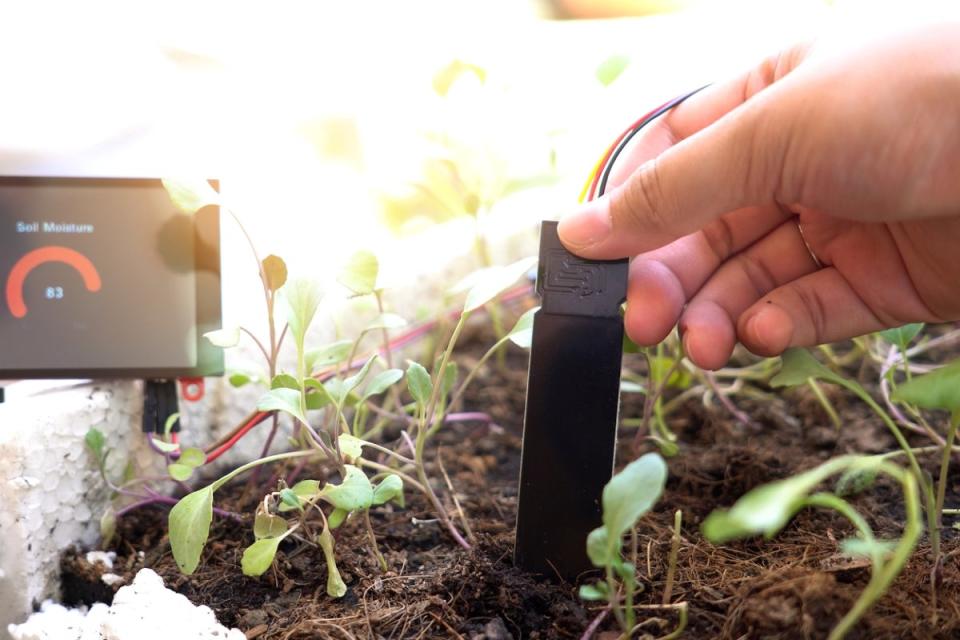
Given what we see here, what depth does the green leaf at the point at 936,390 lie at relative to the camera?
55 centimetres

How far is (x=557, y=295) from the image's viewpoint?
728 mm

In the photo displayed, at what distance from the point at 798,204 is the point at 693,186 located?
0.13 metres

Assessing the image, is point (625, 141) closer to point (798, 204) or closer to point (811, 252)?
point (798, 204)

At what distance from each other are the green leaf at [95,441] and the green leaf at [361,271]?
29cm

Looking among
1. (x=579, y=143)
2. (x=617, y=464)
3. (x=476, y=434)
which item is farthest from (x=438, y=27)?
(x=617, y=464)

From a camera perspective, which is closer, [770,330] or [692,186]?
[692,186]

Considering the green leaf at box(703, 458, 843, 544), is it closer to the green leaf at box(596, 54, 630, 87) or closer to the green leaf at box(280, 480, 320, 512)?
the green leaf at box(280, 480, 320, 512)

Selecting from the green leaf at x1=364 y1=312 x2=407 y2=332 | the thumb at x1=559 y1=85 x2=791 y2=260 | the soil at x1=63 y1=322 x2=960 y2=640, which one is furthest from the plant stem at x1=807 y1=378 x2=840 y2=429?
the green leaf at x1=364 y1=312 x2=407 y2=332

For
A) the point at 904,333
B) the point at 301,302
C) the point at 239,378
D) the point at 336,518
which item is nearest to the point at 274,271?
the point at 301,302

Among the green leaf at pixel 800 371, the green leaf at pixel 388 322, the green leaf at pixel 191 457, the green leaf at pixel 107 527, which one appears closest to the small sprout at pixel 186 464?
the green leaf at pixel 191 457

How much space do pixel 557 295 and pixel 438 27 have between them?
1.02m

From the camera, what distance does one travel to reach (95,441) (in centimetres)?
80

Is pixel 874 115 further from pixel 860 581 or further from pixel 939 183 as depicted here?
pixel 860 581

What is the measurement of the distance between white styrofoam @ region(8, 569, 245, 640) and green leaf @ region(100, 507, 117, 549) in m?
0.10
